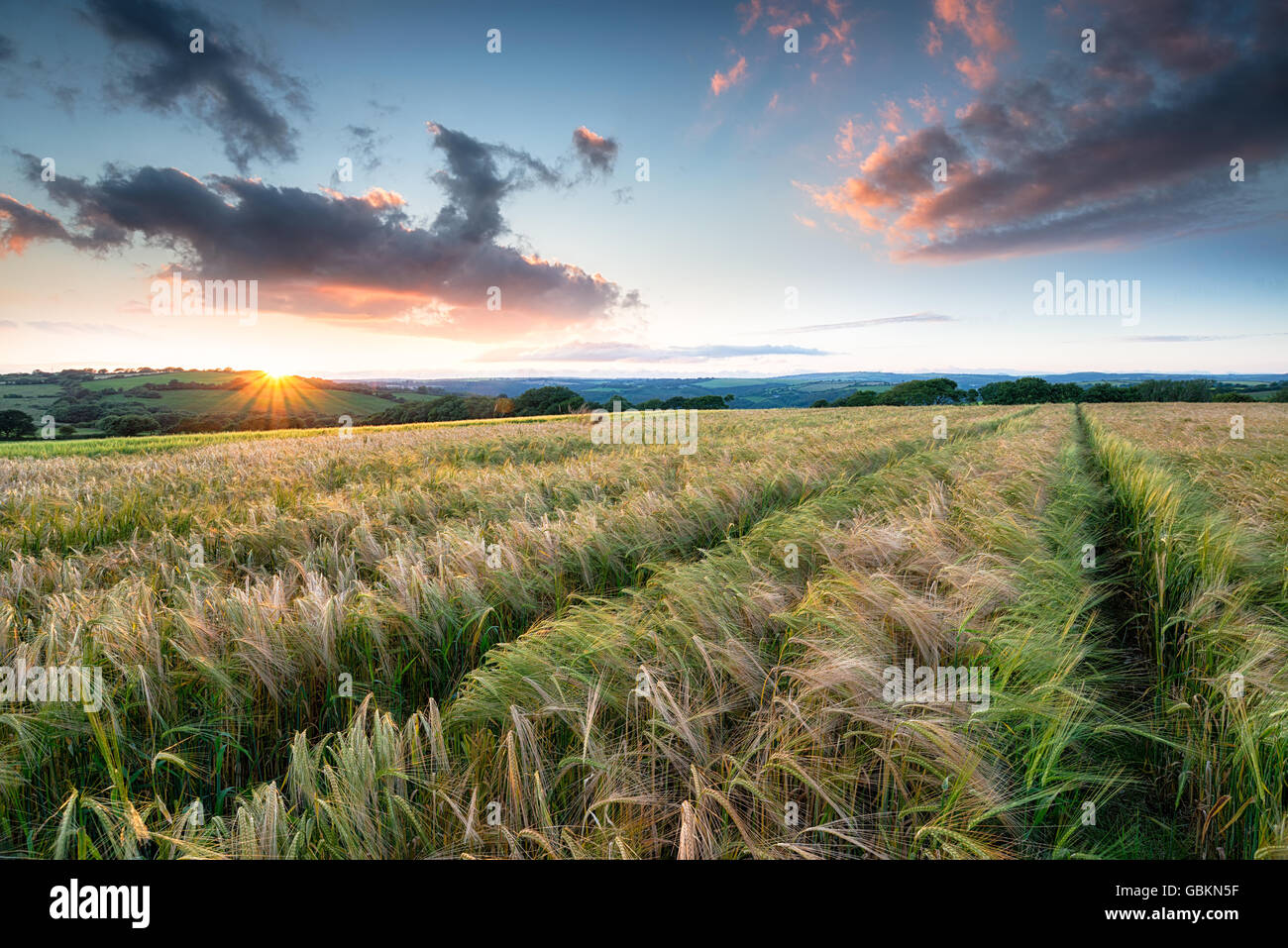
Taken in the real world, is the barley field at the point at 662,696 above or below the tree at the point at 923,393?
below

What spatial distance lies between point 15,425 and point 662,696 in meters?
74.7

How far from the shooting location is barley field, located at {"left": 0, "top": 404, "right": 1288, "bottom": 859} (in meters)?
1.41

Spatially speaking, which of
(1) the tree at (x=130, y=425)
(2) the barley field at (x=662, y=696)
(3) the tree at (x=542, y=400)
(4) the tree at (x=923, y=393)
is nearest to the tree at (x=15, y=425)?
(1) the tree at (x=130, y=425)

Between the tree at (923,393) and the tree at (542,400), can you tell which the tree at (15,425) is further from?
the tree at (923,393)

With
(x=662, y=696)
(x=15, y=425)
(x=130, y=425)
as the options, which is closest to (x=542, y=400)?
(x=130, y=425)

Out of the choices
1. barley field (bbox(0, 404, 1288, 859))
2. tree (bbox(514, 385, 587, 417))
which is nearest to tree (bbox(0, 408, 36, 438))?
tree (bbox(514, 385, 587, 417))

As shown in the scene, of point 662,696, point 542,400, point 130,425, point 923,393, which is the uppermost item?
point 923,393

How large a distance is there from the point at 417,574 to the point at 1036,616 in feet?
11.2

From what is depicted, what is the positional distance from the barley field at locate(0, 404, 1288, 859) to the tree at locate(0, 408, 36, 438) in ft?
216

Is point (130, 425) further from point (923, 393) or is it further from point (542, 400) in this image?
point (923, 393)

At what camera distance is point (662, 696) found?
1840 mm

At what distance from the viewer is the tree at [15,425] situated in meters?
45.1

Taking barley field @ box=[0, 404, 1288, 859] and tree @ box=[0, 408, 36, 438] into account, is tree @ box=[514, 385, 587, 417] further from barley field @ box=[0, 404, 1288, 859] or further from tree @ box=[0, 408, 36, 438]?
barley field @ box=[0, 404, 1288, 859]

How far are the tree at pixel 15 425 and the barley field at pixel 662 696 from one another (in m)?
65.8
